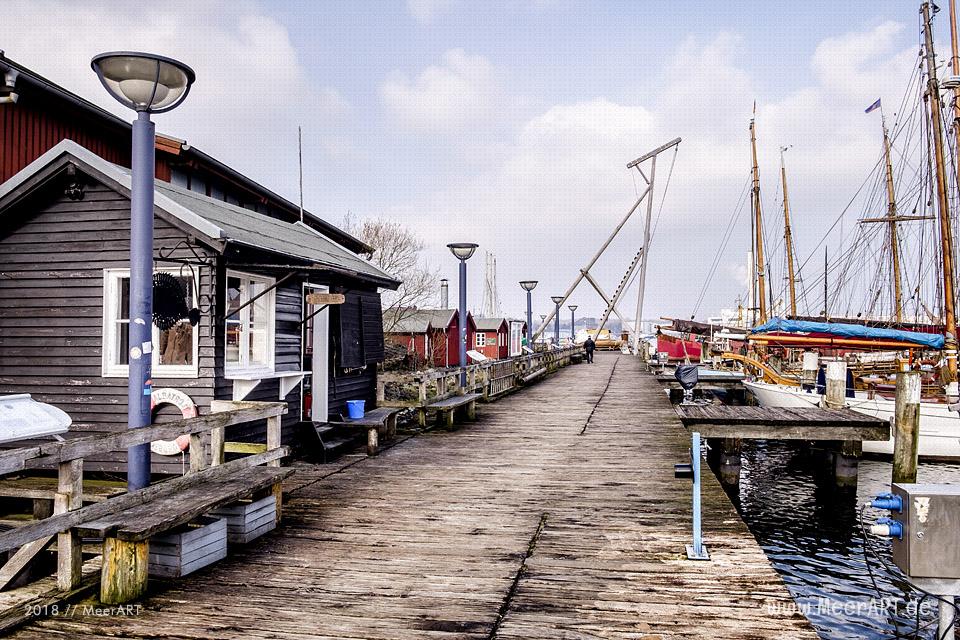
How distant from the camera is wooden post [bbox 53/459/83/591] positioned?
4641mm

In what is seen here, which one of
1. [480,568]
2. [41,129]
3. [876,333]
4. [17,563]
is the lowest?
[17,563]

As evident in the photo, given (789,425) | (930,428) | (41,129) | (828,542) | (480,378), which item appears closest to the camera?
(828,542)

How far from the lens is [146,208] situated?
561 centimetres

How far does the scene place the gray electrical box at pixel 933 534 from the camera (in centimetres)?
411

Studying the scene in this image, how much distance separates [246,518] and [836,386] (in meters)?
15.0

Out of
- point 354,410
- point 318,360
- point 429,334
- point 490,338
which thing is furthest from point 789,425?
point 490,338

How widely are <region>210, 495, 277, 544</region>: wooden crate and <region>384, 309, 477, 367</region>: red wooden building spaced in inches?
1285

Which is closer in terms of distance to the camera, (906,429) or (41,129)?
(906,429)

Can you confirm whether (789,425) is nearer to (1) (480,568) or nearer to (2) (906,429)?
(2) (906,429)

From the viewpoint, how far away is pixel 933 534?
4.13 metres

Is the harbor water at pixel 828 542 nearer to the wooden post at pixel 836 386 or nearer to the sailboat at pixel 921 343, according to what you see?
the sailboat at pixel 921 343

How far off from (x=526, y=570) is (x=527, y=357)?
20.4 metres

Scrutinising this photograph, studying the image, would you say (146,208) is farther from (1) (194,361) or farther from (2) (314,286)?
(2) (314,286)

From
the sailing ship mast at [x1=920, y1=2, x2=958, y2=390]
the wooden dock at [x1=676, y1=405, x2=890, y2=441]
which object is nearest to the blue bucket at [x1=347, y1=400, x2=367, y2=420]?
the wooden dock at [x1=676, y1=405, x2=890, y2=441]
